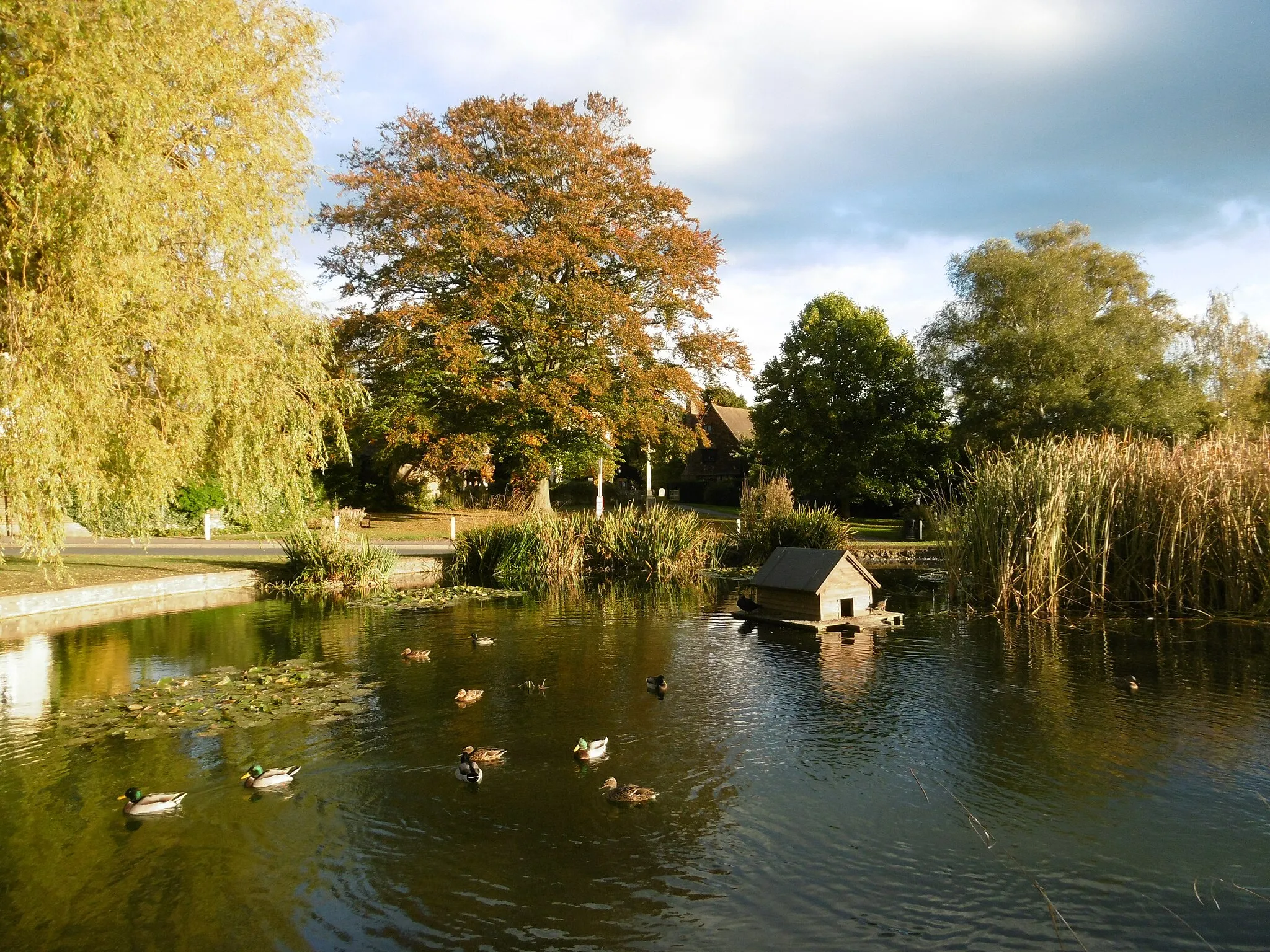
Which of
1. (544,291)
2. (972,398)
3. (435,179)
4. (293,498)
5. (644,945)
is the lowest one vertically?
(644,945)

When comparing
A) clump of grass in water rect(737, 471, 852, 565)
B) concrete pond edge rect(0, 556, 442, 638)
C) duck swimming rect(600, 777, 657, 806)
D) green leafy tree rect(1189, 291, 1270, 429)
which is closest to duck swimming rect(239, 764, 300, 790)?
duck swimming rect(600, 777, 657, 806)

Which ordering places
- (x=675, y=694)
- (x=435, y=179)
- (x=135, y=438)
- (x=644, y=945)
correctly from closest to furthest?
(x=644, y=945) < (x=675, y=694) < (x=135, y=438) < (x=435, y=179)

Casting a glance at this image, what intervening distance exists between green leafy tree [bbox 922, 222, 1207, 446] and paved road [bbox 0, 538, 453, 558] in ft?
70.7

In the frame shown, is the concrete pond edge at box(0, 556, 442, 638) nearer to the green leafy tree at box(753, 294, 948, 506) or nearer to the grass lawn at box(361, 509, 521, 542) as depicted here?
the grass lawn at box(361, 509, 521, 542)

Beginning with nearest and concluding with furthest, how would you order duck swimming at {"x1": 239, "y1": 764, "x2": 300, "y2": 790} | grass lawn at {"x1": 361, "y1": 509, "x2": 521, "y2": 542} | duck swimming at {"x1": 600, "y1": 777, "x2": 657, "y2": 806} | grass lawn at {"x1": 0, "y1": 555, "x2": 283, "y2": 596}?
duck swimming at {"x1": 600, "y1": 777, "x2": 657, "y2": 806}
duck swimming at {"x1": 239, "y1": 764, "x2": 300, "y2": 790}
grass lawn at {"x1": 0, "y1": 555, "x2": 283, "y2": 596}
grass lawn at {"x1": 361, "y1": 509, "x2": 521, "y2": 542}

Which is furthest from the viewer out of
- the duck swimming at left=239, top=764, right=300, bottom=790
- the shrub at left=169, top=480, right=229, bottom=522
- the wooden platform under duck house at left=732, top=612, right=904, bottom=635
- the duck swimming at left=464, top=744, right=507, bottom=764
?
the shrub at left=169, top=480, right=229, bottom=522

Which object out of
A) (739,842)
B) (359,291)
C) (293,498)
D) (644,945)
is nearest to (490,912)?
(644,945)

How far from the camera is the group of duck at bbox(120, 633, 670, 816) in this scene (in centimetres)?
665

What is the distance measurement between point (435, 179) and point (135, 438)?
18335 millimetres

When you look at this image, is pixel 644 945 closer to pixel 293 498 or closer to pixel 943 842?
pixel 943 842

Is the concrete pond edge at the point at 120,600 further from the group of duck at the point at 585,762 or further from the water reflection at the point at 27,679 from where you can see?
the group of duck at the point at 585,762

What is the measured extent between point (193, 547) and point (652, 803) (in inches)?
875

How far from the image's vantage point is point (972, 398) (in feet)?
116

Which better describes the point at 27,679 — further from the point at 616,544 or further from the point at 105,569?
the point at 616,544
